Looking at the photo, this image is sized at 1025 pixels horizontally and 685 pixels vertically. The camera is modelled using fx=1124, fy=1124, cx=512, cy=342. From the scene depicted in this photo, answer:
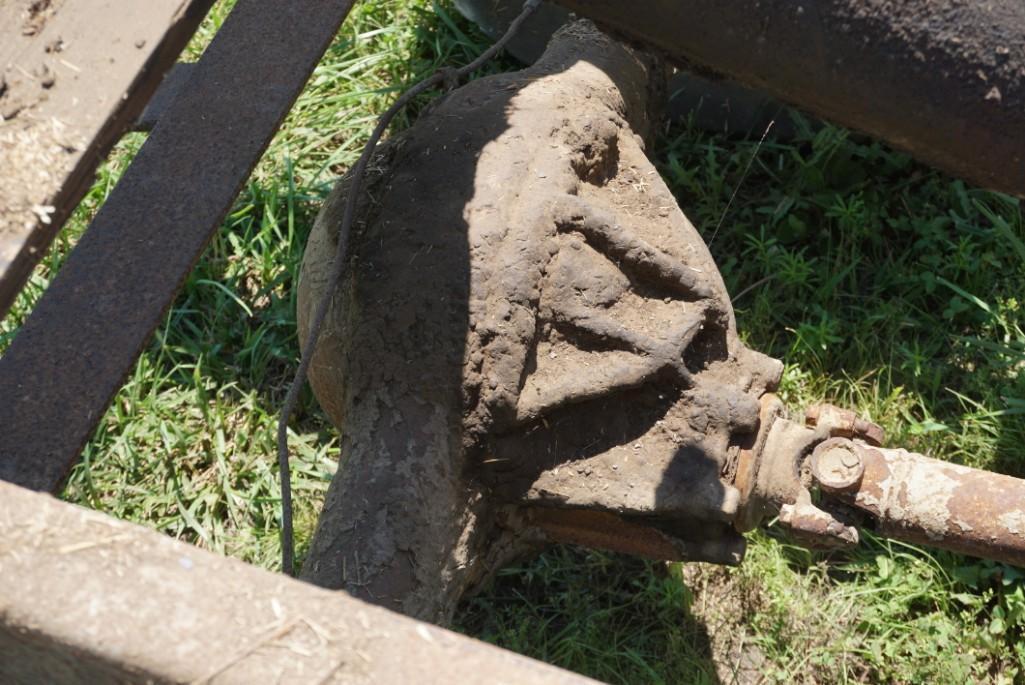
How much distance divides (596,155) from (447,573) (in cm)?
90

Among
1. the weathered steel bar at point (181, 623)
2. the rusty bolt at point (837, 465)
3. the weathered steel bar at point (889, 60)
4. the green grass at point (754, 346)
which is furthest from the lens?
the green grass at point (754, 346)

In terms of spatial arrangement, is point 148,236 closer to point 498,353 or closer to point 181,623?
point 498,353

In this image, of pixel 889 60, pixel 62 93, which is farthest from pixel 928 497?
pixel 62 93

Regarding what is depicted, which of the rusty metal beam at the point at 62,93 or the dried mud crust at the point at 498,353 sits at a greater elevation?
the rusty metal beam at the point at 62,93

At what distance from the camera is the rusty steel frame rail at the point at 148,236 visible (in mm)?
2039

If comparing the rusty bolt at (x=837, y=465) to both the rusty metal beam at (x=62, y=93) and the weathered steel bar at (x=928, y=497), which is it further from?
the rusty metal beam at (x=62, y=93)

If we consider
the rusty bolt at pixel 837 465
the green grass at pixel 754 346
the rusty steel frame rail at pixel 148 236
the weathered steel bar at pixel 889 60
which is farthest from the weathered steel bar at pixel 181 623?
the green grass at pixel 754 346

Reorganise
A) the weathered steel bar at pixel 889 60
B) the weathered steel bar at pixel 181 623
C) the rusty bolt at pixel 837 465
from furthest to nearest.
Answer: the rusty bolt at pixel 837 465
the weathered steel bar at pixel 889 60
the weathered steel bar at pixel 181 623

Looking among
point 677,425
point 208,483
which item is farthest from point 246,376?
point 677,425

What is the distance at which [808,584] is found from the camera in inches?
124

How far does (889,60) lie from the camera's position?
4.70 feet

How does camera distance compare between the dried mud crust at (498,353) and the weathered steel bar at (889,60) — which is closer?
the weathered steel bar at (889,60)

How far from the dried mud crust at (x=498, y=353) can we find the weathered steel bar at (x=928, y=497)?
0.75 feet

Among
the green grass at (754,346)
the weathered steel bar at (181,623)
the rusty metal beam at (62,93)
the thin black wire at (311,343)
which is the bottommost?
the green grass at (754,346)
